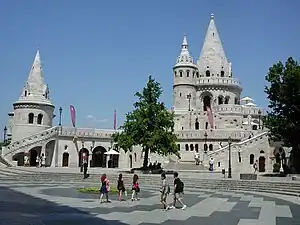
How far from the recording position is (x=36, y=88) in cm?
6350

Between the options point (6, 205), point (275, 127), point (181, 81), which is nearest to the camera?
point (6, 205)

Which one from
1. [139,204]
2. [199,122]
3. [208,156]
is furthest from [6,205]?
[199,122]

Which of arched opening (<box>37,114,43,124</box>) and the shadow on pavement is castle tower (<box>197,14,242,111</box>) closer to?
arched opening (<box>37,114,43,124</box>)

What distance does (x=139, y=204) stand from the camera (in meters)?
19.4

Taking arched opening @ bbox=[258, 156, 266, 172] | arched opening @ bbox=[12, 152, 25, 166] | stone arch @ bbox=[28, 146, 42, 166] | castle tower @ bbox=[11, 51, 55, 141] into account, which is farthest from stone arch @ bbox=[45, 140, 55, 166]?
arched opening @ bbox=[258, 156, 266, 172]

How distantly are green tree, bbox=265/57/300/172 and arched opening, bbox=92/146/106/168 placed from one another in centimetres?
3166

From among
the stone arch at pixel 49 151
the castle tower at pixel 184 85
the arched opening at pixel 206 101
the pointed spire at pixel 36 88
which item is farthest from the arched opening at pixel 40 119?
the arched opening at pixel 206 101

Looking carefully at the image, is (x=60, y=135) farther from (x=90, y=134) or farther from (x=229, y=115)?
(x=229, y=115)

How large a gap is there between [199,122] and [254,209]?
52152mm

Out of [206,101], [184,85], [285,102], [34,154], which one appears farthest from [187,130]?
[285,102]

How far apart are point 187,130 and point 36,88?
22977 millimetres

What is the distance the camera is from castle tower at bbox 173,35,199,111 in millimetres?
78312

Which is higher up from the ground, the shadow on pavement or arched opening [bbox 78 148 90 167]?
arched opening [bbox 78 148 90 167]

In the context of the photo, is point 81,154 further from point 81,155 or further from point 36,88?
point 36,88
